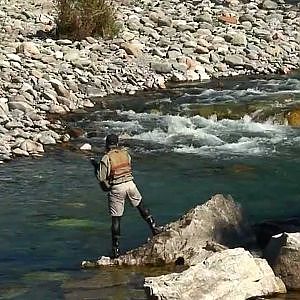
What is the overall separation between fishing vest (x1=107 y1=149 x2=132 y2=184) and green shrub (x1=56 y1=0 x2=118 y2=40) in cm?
1590

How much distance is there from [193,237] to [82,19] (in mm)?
16572

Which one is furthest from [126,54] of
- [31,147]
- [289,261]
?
[289,261]

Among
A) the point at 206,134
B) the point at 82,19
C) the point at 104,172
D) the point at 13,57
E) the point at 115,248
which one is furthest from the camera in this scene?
the point at 82,19

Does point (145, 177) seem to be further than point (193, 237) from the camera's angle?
Yes

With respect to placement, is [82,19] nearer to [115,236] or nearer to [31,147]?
[31,147]

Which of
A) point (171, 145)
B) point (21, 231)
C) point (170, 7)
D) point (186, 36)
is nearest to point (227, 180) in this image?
point (171, 145)

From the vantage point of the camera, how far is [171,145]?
17.8 m

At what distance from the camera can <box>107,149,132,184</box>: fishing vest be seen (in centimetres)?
1039

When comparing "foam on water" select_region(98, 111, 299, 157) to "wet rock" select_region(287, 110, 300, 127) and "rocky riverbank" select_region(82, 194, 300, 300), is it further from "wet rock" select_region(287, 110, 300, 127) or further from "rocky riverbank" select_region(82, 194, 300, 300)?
"rocky riverbank" select_region(82, 194, 300, 300)

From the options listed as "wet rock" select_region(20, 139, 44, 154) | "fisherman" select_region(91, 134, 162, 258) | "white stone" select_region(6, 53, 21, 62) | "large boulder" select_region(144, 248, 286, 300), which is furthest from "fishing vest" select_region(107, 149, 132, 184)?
"white stone" select_region(6, 53, 21, 62)

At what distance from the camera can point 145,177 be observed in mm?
15141

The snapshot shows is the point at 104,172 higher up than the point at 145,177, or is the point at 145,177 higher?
the point at 104,172

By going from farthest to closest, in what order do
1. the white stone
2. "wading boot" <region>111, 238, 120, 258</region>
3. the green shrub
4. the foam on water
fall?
the green shrub < the white stone < the foam on water < "wading boot" <region>111, 238, 120, 258</region>

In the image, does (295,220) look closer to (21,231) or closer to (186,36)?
(21,231)
